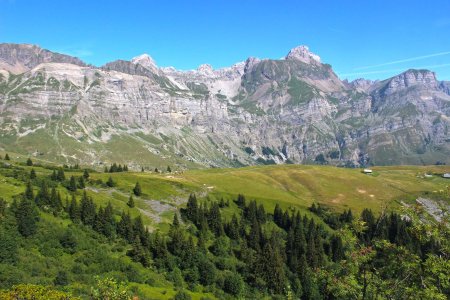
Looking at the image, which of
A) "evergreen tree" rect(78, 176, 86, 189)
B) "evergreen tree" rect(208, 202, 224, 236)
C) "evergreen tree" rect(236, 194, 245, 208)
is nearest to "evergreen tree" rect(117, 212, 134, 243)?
"evergreen tree" rect(208, 202, 224, 236)

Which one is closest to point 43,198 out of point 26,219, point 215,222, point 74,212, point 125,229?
point 74,212

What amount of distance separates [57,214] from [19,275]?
125ft

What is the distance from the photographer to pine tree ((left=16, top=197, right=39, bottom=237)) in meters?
84.9

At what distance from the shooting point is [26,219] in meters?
86.5

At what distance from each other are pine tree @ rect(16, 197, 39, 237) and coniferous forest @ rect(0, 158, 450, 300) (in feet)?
0.73

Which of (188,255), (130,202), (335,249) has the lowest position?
(335,249)

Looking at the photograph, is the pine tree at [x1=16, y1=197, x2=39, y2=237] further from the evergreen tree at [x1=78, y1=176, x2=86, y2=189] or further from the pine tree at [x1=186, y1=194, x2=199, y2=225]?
the pine tree at [x1=186, y1=194, x2=199, y2=225]

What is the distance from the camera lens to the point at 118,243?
102m

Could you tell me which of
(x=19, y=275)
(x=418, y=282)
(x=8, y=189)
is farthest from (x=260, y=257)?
(x=418, y=282)

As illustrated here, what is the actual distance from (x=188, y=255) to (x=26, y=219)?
129 feet

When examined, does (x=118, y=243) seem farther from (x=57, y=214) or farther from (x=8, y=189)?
(x=8, y=189)

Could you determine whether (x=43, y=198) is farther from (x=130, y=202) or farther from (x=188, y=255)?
(x=188, y=255)

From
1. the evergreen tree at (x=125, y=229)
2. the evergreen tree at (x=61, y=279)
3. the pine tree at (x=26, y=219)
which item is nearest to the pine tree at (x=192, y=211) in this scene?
the evergreen tree at (x=125, y=229)

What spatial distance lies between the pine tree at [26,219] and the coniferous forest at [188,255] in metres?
0.22
